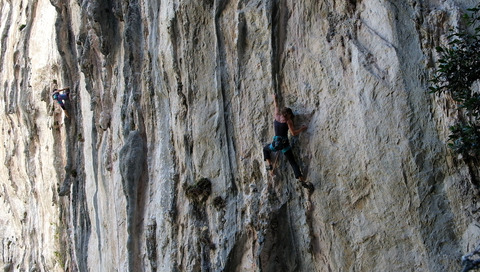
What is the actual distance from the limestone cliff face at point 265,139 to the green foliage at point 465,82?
56 centimetres

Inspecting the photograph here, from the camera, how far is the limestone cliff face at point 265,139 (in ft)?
28.7

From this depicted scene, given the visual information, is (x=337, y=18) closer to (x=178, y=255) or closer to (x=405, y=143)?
(x=405, y=143)

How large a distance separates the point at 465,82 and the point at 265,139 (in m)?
4.57

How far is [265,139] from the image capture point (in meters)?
10.9

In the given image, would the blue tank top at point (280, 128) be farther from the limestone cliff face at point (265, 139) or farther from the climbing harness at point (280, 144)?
the limestone cliff face at point (265, 139)

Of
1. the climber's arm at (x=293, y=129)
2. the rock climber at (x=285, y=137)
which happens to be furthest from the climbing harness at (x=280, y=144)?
the climber's arm at (x=293, y=129)

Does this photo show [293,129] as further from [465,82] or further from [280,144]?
[465,82]

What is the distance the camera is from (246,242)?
10844 mm

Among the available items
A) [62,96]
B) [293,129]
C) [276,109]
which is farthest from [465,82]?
[62,96]

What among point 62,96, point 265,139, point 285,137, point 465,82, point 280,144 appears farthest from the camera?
point 62,96

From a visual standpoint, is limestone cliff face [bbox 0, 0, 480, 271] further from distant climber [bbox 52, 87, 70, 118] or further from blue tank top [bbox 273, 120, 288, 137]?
distant climber [bbox 52, 87, 70, 118]

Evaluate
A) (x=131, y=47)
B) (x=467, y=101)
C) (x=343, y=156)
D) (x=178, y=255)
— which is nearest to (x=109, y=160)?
(x=131, y=47)

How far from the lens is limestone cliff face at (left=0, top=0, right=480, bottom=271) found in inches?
344

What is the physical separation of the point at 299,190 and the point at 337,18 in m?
3.71
